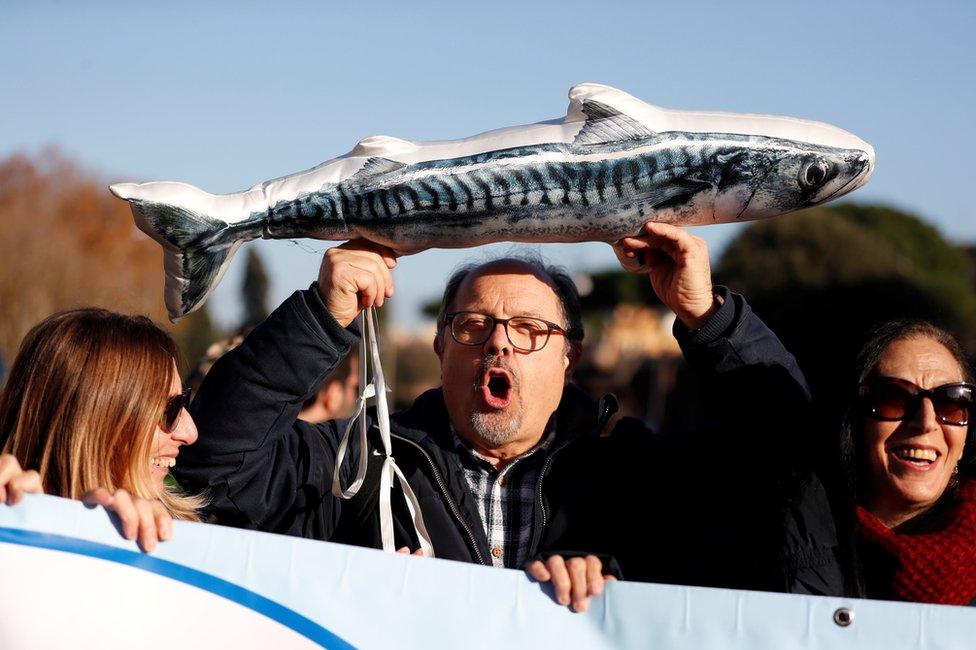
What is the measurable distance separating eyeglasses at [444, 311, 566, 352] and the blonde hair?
1.04 m

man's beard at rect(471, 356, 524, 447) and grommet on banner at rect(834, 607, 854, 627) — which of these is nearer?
grommet on banner at rect(834, 607, 854, 627)

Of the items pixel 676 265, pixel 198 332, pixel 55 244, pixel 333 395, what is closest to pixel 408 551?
pixel 676 265

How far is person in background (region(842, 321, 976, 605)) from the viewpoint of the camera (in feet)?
9.62

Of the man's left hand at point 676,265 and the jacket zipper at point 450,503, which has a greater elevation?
the man's left hand at point 676,265

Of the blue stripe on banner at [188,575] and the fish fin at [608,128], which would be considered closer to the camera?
the blue stripe on banner at [188,575]

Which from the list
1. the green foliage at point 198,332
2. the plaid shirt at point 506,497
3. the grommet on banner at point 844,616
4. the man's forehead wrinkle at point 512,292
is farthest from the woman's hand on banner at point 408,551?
the green foliage at point 198,332

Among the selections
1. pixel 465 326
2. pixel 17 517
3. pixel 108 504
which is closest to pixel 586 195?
pixel 465 326

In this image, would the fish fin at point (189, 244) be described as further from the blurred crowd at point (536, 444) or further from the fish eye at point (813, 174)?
the fish eye at point (813, 174)

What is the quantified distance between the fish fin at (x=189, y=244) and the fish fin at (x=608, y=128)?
0.90 metres

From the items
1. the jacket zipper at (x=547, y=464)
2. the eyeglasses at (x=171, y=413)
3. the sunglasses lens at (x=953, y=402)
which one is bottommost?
the jacket zipper at (x=547, y=464)

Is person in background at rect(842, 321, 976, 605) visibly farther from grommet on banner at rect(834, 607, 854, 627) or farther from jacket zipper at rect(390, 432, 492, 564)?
jacket zipper at rect(390, 432, 492, 564)

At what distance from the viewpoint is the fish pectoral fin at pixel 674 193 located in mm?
2912

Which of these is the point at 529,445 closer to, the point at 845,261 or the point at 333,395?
the point at 333,395

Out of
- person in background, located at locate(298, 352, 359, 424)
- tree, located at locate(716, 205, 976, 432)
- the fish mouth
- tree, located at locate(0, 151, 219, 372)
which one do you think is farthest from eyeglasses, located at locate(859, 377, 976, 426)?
tree, located at locate(0, 151, 219, 372)
